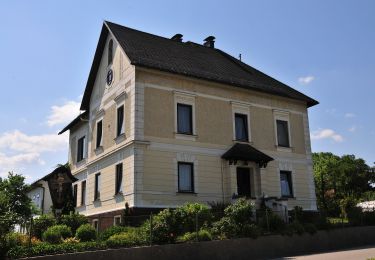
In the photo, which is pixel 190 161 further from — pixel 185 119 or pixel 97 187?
pixel 97 187

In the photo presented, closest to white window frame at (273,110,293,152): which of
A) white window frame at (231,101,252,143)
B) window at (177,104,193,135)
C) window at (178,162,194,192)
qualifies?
white window frame at (231,101,252,143)

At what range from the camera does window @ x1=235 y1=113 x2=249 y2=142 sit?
85.5ft

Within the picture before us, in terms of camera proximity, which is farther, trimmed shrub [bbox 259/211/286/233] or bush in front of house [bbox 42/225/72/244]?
trimmed shrub [bbox 259/211/286/233]

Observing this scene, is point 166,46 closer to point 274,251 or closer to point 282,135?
point 282,135

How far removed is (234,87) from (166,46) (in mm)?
5483

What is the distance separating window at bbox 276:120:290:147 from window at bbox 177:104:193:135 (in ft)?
22.1

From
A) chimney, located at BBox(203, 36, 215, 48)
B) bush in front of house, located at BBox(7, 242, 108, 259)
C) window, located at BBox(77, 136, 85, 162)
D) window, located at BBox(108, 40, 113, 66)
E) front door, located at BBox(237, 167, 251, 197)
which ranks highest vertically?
chimney, located at BBox(203, 36, 215, 48)

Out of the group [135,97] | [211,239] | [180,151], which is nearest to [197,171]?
[180,151]

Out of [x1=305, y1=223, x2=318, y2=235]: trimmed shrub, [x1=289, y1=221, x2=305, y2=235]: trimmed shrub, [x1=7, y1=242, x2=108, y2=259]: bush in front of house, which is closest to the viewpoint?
[x1=7, y1=242, x2=108, y2=259]: bush in front of house

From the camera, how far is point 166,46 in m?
28.2

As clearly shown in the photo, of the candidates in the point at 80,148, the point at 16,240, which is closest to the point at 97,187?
the point at 80,148

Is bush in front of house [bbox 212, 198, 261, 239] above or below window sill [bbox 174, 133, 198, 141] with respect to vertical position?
below

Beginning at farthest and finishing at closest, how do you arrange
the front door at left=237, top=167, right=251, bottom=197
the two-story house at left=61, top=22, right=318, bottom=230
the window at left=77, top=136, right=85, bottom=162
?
the window at left=77, top=136, right=85, bottom=162, the front door at left=237, top=167, right=251, bottom=197, the two-story house at left=61, top=22, right=318, bottom=230

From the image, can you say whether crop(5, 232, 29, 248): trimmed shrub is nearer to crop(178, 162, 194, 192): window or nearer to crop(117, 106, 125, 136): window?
crop(178, 162, 194, 192): window
